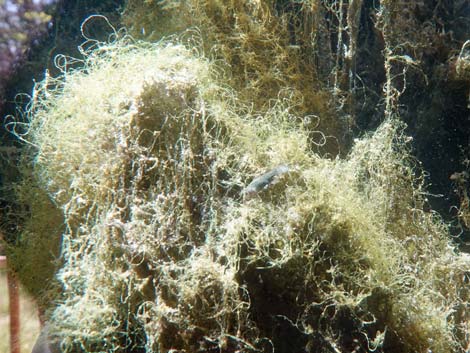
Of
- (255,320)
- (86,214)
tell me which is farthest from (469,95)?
(86,214)

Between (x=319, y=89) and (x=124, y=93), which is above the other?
(x=124, y=93)

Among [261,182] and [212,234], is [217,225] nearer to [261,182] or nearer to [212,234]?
[212,234]

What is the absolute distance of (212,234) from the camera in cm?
168

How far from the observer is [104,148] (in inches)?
70.9

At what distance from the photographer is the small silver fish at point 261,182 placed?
173 centimetres

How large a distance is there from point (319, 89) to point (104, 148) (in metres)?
1.31

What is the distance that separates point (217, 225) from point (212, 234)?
47 millimetres

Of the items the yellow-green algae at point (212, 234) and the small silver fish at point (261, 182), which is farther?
the small silver fish at point (261, 182)

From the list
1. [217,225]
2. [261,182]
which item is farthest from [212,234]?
[261,182]

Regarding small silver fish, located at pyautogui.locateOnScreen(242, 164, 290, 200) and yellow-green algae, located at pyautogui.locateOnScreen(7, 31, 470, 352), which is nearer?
Result: yellow-green algae, located at pyautogui.locateOnScreen(7, 31, 470, 352)

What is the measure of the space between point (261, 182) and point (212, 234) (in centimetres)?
31

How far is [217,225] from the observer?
1704mm

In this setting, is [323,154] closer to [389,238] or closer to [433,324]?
[389,238]

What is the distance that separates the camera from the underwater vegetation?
158 centimetres
